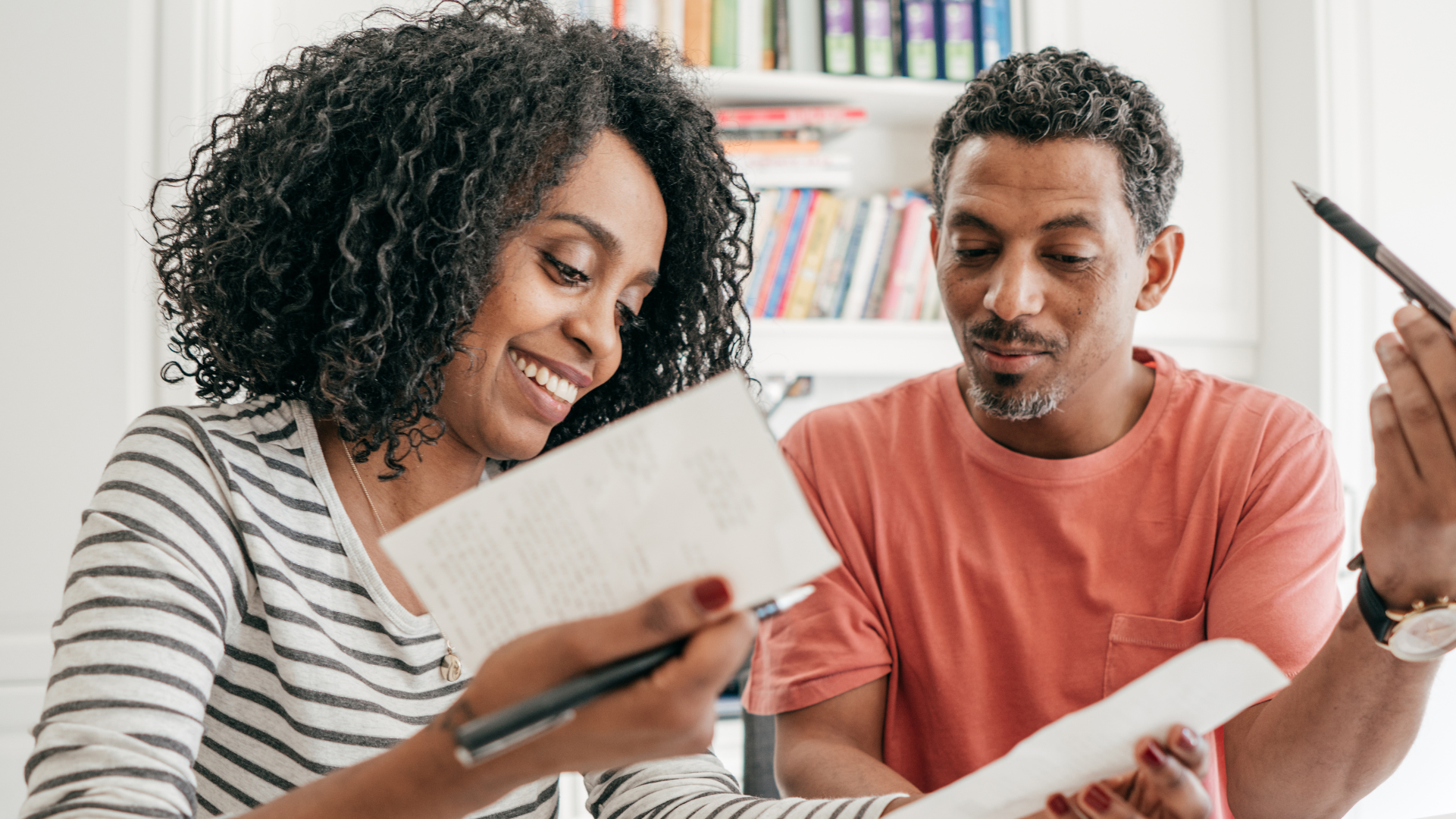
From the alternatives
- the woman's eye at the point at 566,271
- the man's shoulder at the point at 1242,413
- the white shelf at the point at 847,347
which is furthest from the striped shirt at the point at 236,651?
the white shelf at the point at 847,347

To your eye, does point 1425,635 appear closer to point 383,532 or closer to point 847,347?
point 383,532

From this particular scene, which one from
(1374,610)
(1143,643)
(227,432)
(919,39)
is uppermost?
(919,39)

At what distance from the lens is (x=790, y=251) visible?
2.03 meters

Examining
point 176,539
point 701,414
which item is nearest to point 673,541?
point 701,414

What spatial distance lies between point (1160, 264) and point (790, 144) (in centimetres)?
87

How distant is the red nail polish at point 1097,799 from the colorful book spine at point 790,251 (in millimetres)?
1438

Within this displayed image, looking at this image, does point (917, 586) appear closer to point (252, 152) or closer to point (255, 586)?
point (255, 586)

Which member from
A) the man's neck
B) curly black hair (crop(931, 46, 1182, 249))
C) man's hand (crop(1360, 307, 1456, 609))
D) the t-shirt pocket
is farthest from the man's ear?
man's hand (crop(1360, 307, 1456, 609))

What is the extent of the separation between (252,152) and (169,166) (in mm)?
953

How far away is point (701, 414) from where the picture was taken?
512 millimetres

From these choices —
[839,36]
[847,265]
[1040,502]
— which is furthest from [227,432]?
[839,36]

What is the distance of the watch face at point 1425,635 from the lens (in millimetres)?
843

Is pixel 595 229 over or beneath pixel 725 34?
beneath

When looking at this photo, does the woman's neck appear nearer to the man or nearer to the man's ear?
the man
